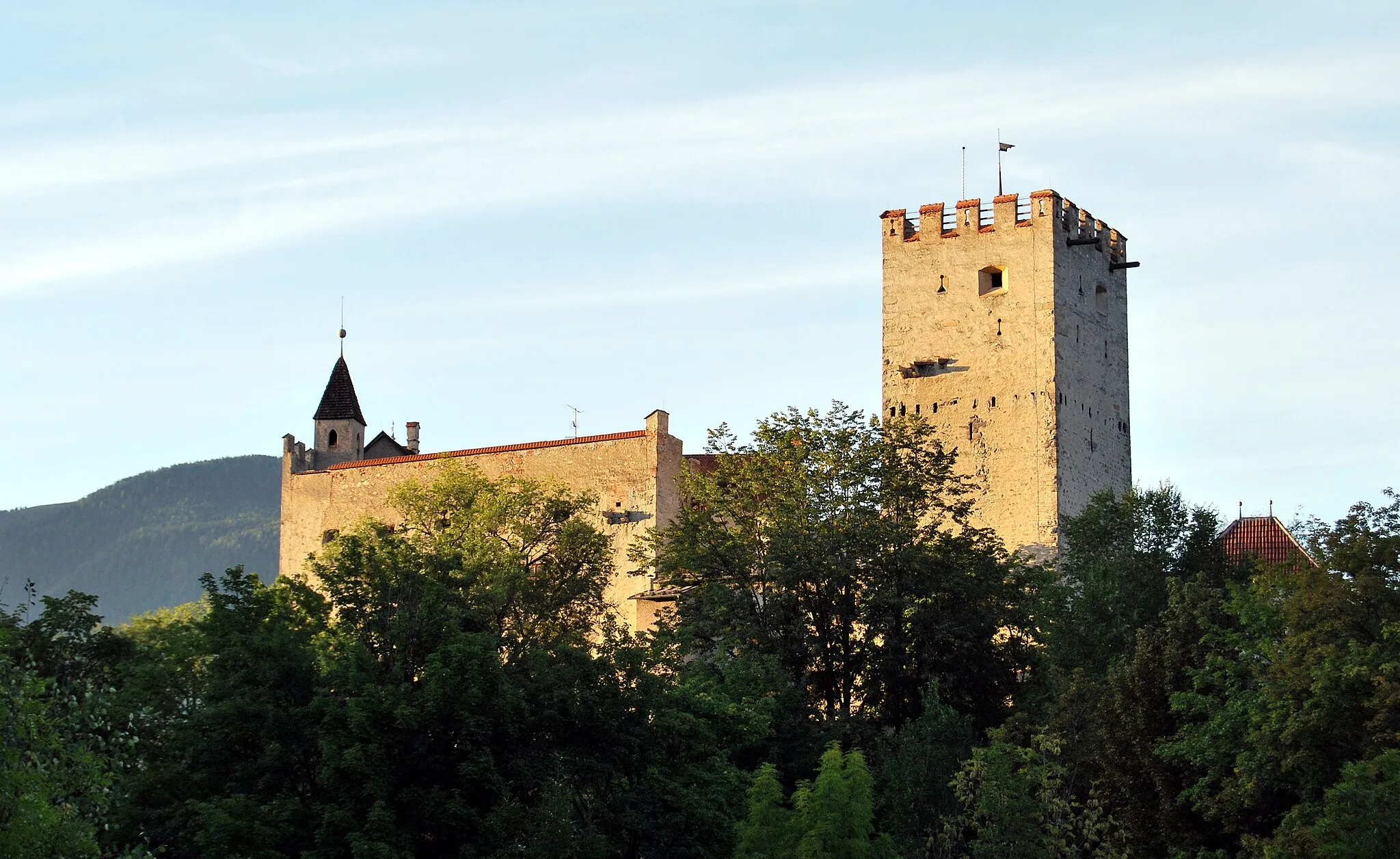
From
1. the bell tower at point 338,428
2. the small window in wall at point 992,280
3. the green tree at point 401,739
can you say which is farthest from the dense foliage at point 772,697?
the bell tower at point 338,428

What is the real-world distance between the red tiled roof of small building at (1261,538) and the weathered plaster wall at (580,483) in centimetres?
1481

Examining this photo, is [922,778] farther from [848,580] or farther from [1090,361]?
[1090,361]

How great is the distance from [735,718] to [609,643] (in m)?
5.99

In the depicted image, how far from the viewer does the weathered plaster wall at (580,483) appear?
185ft

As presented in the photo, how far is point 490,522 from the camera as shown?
53469mm

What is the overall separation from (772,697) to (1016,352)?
20.7m

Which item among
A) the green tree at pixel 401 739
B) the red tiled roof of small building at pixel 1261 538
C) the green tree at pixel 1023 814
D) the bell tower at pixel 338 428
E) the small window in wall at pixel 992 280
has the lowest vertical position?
the green tree at pixel 1023 814

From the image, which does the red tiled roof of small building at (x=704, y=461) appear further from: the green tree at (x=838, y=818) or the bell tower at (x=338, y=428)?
the green tree at (x=838, y=818)

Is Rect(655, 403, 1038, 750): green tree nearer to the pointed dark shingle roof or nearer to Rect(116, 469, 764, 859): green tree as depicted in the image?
Rect(116, 469, 764, 859): green tree

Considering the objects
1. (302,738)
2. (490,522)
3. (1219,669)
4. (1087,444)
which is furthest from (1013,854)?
(1087,444)

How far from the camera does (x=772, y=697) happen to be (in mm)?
41344

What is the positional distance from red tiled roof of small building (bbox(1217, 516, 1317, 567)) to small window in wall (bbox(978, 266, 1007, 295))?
36.1 feet

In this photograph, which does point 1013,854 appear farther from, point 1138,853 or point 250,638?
point 250,638

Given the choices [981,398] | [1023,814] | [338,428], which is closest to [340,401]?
[338,428]
